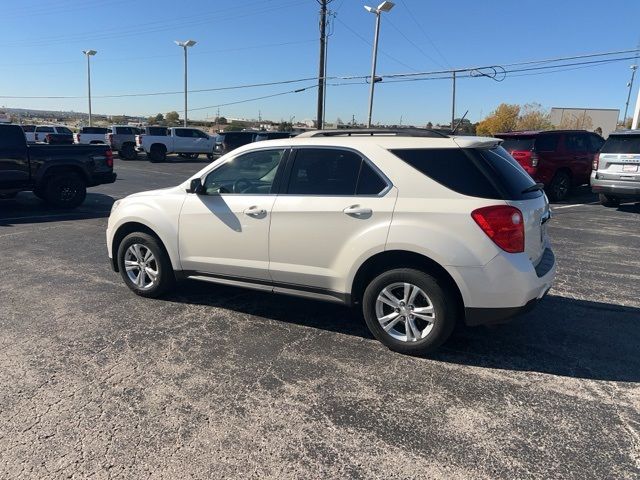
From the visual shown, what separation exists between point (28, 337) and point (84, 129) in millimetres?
30767

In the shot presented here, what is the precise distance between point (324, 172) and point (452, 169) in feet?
3.54

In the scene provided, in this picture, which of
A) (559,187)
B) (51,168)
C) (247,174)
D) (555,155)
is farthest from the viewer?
(559,187)

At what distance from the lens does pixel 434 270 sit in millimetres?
3734

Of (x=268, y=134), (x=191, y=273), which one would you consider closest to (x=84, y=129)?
(x=268, y=134)

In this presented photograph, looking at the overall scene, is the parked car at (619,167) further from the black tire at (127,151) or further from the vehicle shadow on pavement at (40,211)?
the black tire at (127,151)

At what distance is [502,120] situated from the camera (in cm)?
6875

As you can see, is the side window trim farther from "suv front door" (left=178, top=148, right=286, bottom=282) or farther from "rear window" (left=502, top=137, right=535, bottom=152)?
"rear window" (left=502, top=137, right=535, bottom=152)

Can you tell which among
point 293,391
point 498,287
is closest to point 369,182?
point 498,287

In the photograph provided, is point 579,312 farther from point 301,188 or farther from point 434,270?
point 301,188

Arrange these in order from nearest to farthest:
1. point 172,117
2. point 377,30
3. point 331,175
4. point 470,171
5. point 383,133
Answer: point 470,171 < point 331,175 < point 383,133 < point 377,30 < point 172,117

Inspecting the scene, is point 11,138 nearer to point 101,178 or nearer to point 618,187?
point 101,178

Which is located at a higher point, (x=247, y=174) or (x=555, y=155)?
(x=555, y=155)

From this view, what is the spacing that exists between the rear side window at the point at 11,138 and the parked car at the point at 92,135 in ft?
69.9

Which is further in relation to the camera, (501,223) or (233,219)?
(233,219)
